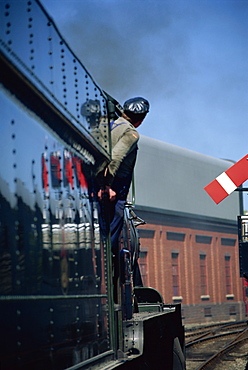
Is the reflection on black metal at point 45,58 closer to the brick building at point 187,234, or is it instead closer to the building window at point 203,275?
the brick building at point 187,234

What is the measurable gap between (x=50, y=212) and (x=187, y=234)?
28982mm

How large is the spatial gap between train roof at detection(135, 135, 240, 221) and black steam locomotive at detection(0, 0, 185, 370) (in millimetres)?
23380

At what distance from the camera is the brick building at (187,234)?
2862 centimetres

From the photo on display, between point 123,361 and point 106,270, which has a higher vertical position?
point 106,270

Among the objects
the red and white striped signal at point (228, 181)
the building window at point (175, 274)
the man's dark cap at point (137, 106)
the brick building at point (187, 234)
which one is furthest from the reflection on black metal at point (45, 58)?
the building window at point (175, 274)

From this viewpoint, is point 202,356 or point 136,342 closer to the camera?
point 136,342

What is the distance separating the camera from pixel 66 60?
331 cm

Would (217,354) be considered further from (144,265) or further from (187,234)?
(187,234)

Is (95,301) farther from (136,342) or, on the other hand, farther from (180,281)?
(180,281)

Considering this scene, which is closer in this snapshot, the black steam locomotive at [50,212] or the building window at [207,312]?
the black steam locomotive at [50,212]

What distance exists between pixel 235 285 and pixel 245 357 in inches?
940

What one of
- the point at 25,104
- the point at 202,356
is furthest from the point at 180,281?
the point at 25,104

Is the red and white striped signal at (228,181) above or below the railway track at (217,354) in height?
above

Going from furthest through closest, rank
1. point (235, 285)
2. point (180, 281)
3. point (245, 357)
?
point (235, 285)
point (180, 281)
point (245, 357)
